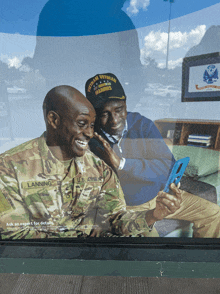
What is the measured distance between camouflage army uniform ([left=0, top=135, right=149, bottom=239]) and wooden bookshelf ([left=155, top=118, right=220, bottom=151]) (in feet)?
2.28

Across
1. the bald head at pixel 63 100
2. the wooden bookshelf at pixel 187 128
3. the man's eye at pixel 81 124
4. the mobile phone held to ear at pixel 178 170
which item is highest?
the bald head at pixel 63 100

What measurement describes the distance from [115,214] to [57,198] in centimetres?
62

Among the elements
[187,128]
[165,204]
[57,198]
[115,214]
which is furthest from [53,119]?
[165,204]

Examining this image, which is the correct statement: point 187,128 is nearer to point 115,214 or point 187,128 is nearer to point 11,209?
point 115,214

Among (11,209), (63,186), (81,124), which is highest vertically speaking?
(81,124)

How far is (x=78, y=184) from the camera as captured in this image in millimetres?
2035

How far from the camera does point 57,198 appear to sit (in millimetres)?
2039

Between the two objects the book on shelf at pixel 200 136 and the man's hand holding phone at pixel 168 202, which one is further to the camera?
the man's hand holding phone at pixel 168 202

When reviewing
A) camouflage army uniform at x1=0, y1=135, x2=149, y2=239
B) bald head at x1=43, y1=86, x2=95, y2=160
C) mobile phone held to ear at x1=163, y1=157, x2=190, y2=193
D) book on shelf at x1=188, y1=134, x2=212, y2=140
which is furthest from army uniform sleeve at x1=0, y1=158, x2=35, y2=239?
book on shelf at x1=188, y1=134, x2=212, y2=140

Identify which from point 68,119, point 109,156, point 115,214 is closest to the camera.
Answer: point 68,119

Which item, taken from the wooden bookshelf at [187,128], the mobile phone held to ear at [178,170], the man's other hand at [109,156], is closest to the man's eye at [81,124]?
the man's other hand at [109,156]

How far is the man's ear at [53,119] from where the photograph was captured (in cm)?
190

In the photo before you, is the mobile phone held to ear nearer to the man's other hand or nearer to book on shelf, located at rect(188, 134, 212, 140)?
book on shelf, located at rect(188, 134, 212, 140)

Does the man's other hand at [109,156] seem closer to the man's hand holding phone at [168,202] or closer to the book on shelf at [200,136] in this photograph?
the man's hand holding phone at [168,202]
